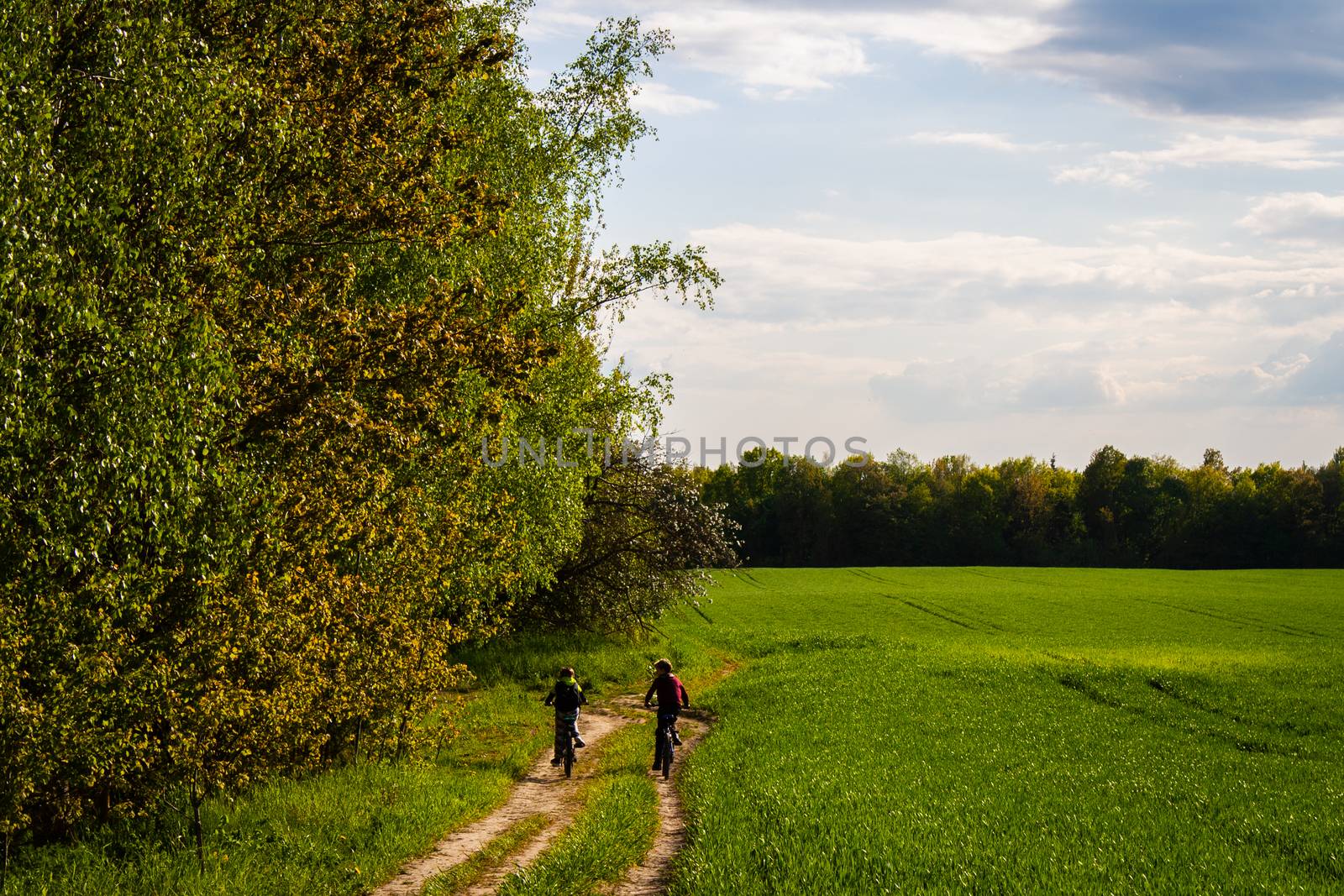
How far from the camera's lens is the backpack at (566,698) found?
18.4 meters

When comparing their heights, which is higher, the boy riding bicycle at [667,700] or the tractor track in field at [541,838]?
the boy riding bicycle at [667,700]

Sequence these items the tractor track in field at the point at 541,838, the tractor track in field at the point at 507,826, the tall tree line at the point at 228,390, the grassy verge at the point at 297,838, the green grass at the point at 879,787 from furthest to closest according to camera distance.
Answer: the tractor track in field at the point at 507,826, the tractor track in field at the point at 541,838, the green grass at the point at 879,787, the grassy verge at the point at 297,838, the tall tree line at the point at 228,390

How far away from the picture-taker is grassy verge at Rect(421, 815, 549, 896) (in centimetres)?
1155

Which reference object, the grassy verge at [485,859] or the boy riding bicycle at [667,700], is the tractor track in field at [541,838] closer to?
the grassy verge at [485,859]

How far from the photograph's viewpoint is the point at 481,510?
20.2 m

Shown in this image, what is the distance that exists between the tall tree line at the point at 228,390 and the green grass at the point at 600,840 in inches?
129

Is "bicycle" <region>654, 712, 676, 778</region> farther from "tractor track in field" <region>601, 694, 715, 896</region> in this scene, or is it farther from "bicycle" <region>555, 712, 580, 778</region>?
"bicycle" <region>555, 712, 580, 778</region>

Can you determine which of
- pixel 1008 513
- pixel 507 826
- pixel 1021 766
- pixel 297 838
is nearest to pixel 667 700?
pixel 507 826

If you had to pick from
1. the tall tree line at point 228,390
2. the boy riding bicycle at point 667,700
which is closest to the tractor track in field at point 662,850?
the boy riding bicycle at point 667,700

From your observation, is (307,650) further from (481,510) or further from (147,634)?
(481,510)

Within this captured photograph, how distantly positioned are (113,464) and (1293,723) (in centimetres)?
2717

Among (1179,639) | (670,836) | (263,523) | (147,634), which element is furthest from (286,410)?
(1179,639)

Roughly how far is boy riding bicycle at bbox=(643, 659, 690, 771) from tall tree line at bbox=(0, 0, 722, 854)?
3415 mm

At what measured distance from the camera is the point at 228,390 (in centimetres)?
1074
